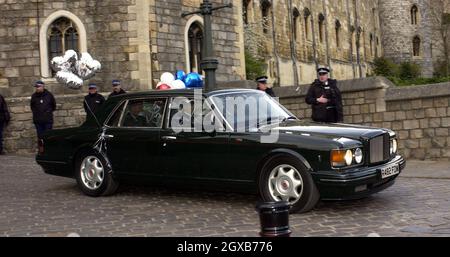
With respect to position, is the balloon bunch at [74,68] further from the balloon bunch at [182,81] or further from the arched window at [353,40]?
the arched window at [353,40]

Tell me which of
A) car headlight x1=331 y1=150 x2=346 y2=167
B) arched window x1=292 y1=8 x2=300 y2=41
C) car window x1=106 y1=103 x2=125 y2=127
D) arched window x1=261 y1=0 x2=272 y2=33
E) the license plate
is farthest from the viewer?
arched window x1=292 y1=8 x2=300 y2=41

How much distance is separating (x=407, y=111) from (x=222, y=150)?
5.97m

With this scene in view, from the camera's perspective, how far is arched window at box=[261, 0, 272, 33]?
99.1ft

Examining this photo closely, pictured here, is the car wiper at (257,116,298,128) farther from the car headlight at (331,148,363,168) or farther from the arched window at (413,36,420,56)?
the arched window at (413,36,420,56)

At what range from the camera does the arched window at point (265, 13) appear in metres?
30.2

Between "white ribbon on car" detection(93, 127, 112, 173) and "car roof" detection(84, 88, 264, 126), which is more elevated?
"car roof" detection(84, 88, 264, 126)

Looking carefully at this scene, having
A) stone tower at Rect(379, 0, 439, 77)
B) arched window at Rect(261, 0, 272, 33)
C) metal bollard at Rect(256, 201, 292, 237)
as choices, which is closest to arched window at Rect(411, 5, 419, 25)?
stone tower at Rect(379, 0, 439, 77)

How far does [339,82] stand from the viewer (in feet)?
41.7

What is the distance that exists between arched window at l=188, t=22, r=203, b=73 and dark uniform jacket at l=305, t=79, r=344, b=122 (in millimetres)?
8012

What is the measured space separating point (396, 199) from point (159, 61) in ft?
35.3

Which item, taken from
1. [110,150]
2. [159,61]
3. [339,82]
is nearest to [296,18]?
[159,61]

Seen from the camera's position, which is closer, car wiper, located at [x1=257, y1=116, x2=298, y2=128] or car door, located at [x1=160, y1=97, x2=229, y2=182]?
car door, located at [x1=160, y1=97, x2=229, y2=182]

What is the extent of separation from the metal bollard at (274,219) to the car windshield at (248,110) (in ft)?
10.1

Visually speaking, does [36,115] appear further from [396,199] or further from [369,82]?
[396,199]
